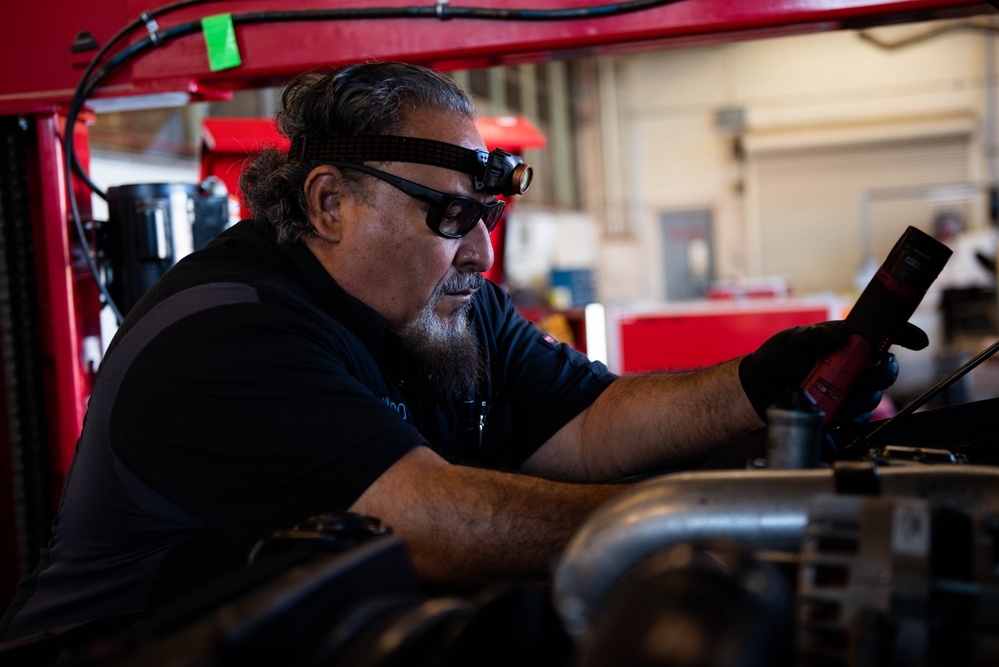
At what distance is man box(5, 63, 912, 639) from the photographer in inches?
39.0

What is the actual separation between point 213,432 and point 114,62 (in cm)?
103

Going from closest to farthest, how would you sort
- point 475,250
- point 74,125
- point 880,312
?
1. point 880,312
2. point 475,250
3. point 74,125

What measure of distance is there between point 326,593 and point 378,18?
1334mm

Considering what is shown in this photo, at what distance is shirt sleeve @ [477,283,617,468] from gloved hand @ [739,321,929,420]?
0.33 m

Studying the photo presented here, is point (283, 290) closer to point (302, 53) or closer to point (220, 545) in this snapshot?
point (220, 545)

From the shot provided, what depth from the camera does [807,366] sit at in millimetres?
1382

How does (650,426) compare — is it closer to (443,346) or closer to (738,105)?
(443,346)

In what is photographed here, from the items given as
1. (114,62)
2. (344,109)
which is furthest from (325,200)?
(114,62)

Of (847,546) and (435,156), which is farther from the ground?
(435,156)

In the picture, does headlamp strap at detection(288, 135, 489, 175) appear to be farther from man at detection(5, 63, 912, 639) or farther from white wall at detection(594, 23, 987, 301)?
white wall at detection(594, 23, 987, 301)

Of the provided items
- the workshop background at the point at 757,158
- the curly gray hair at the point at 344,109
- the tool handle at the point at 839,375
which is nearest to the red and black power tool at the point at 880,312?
the tool handle at the point at 839,375

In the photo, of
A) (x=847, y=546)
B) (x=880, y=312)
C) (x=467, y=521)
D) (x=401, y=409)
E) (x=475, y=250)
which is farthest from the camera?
(x=475, y=250)

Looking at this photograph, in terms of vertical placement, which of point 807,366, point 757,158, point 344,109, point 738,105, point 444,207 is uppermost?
point 738,105

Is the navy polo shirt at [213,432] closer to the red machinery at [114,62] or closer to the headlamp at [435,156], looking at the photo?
the headlamp at [435,156]
